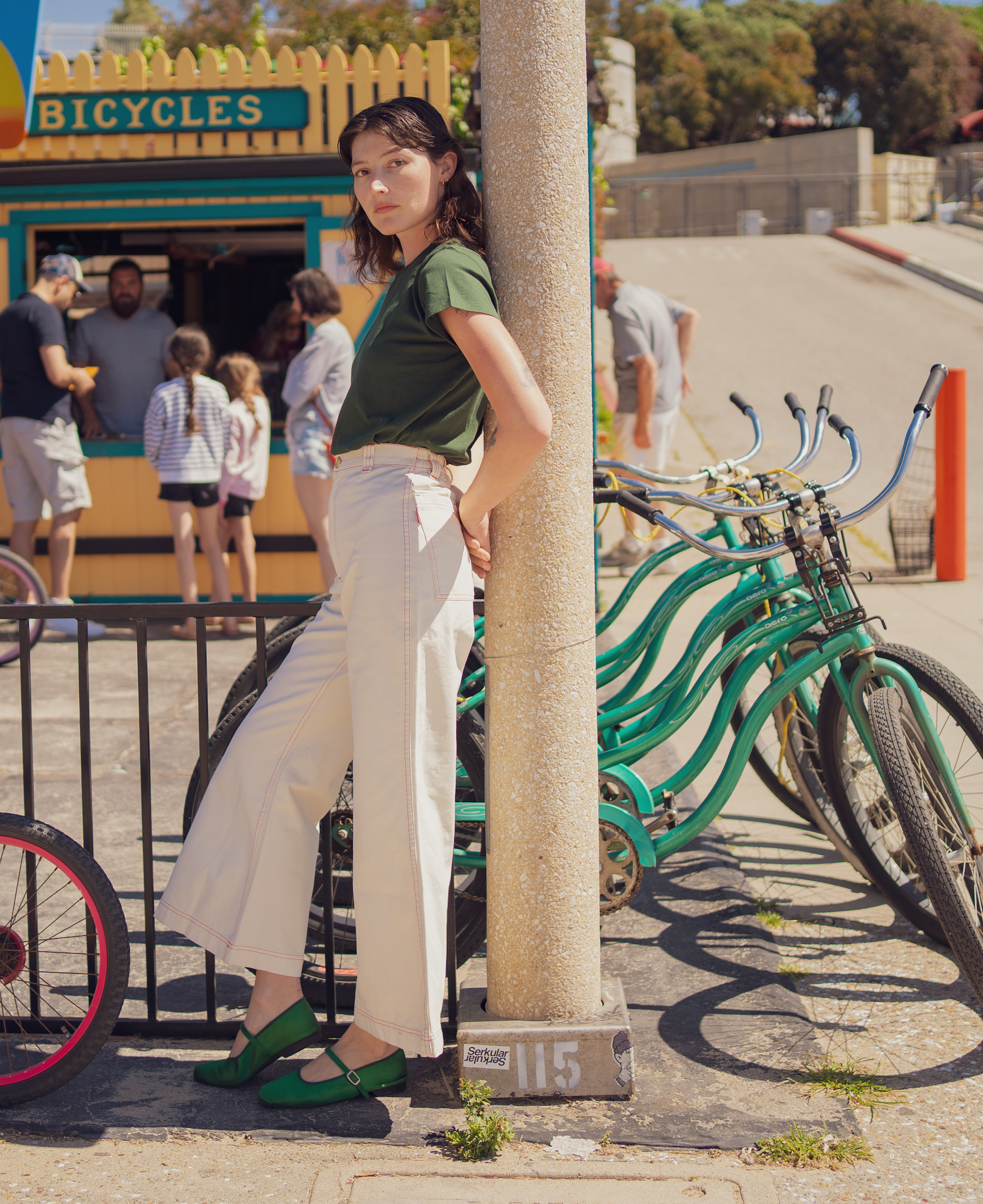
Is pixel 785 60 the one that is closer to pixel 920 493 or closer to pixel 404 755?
pixel 920 493

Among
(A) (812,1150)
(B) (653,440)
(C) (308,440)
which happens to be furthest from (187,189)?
(A) (812,1150)

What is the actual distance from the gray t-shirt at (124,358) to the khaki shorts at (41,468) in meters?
0.93

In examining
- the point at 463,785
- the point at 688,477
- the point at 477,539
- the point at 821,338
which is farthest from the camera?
the point at 821,338

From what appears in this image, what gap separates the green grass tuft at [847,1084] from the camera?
281 cm

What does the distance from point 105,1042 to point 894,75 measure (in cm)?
5088

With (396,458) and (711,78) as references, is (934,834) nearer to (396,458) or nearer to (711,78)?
(396,458)

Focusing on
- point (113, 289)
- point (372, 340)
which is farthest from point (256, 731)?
point (113, 289)

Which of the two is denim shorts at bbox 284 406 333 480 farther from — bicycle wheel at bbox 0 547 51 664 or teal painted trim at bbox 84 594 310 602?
bicycle wheel at bbox 0 547 51 664

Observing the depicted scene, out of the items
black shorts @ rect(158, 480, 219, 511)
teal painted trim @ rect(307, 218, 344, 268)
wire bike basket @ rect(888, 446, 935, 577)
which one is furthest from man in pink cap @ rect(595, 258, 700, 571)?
black shorts @ rect(158, 480, 219, 511)

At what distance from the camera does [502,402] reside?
8.11ft

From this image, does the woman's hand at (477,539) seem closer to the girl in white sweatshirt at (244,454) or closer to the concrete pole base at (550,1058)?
the concrete pole base at (550,1058)

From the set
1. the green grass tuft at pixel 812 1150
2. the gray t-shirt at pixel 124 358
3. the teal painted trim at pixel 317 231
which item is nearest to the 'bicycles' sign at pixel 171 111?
the teal painted trim at pixel 317 231

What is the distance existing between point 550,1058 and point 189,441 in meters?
5.19

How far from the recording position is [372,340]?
2.58 m
